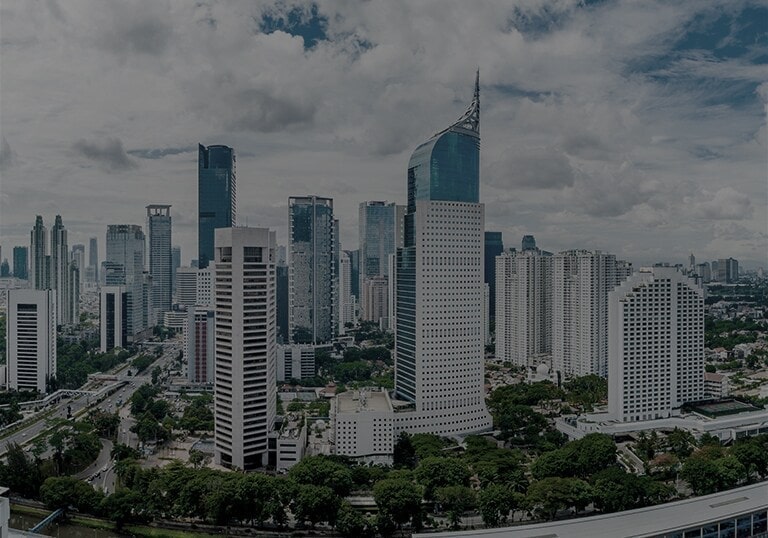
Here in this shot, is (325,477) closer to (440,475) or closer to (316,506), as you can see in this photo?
(316,506)

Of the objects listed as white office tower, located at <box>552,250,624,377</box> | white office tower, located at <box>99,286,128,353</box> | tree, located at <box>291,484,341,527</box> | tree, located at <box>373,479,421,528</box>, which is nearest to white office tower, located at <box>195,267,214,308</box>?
white office tower, located at <box>99,286,128,353</box>

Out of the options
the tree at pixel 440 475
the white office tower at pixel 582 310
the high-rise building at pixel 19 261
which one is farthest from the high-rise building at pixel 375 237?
the tree at pixel 440 475

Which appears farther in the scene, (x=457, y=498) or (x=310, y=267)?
(x=310, y=267)

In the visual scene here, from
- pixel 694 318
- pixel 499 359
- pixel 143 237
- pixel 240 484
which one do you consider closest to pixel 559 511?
pixel 240 484

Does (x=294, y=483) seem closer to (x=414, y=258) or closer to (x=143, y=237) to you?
(x=414, y=258)

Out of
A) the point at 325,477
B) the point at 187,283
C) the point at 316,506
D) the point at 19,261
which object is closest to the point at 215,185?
the point at 187,283

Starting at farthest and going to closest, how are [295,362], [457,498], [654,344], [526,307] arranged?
[526,307] < [295,362] < [654,344] < [457,498]

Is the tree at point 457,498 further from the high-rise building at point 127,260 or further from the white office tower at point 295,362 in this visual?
the high-rise building at point 127,260
